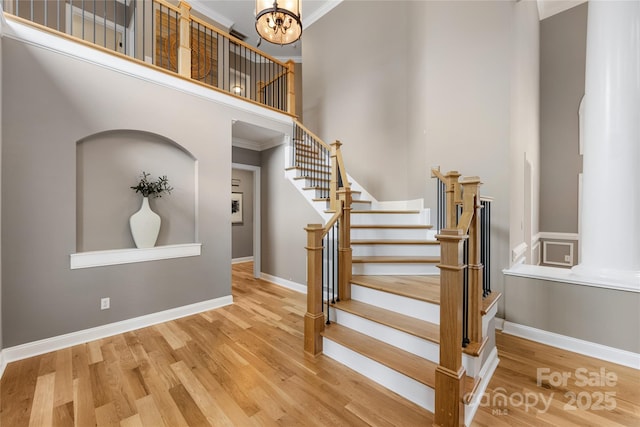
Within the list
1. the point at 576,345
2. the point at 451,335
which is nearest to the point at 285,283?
the point at 451,335

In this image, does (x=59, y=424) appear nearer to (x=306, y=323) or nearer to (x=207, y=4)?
(x=306, y=323)

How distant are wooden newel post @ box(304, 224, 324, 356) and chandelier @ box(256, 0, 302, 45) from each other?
186 cm

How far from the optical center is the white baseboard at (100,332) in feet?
7.64

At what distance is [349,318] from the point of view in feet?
7.97

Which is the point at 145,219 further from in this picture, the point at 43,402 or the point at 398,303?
the point at 398,303

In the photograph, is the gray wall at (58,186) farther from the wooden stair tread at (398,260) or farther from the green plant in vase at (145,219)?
the wooden stair tread at (398,260)

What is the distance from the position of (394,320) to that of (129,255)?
9.38 ft

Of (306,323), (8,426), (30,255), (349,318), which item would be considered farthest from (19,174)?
(349,318)

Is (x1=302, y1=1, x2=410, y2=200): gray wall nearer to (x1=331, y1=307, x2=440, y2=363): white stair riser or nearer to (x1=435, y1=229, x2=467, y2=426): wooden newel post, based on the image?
(x1=331, y1=307, x2=440, y2=363): white stair riser

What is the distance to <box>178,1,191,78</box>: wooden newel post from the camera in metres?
3.42

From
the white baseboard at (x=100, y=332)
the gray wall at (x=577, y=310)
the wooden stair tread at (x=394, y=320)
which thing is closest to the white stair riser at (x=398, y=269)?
the wooden stair tread at (x=394, y=320)

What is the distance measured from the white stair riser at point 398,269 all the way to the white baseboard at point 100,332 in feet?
6.77

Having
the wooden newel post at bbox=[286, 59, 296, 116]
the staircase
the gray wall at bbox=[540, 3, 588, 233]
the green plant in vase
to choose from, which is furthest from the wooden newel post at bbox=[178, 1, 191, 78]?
the gray wall at bbox=[540, 3, 588, 233]

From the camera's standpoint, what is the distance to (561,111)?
17.4 ft
